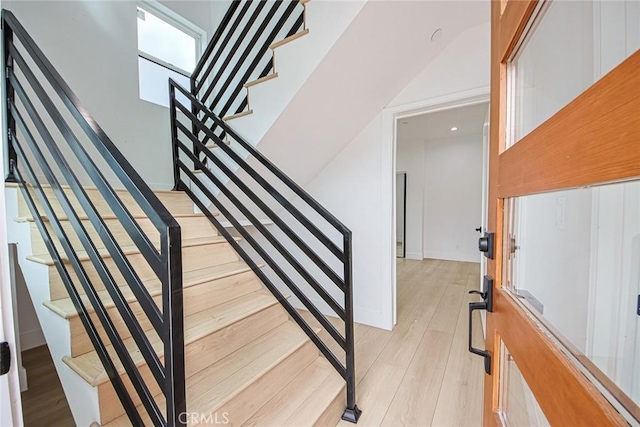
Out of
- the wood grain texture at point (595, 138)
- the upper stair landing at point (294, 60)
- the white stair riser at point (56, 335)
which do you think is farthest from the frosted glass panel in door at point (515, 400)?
the upper stair landing at point (294, 60)

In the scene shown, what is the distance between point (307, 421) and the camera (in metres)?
1.22

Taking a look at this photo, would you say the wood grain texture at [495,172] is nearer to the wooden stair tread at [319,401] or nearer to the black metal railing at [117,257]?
the wooden stair tread at [319,401]

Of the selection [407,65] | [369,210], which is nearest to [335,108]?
[407,65]

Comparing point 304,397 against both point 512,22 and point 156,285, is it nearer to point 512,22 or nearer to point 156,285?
point 156,285

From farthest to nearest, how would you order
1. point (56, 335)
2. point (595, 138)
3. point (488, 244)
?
point (56, 335)
point (488, 244)
point (595, 138)

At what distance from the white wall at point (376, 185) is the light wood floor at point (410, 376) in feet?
1.12

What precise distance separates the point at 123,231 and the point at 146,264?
285 mm

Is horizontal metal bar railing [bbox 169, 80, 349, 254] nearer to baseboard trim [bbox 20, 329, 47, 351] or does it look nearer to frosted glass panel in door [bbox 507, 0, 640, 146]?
frosted glass panel in door [bbox 507, 0, 640, 146]

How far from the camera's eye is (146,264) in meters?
1.50

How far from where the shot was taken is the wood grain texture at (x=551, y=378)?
1.11ft

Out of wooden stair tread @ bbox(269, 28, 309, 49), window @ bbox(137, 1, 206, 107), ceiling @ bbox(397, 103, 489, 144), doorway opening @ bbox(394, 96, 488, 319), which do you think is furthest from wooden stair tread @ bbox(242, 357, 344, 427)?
doorway opening @ bbox(394, 96, 488, 319)


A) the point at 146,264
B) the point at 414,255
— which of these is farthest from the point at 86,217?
the point at 414,255

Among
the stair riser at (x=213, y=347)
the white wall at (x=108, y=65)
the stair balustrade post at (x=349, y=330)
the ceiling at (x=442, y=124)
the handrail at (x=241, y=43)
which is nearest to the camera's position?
the stair riser at (x=213, y=347)

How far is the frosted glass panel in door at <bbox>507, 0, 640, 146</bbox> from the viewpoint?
467 millimetres
